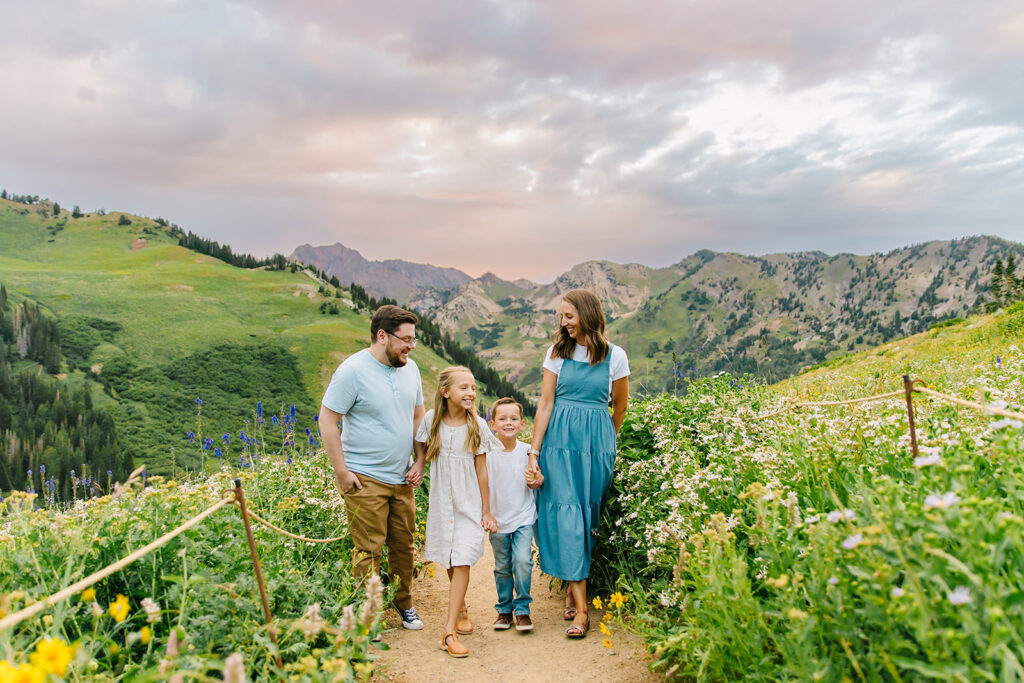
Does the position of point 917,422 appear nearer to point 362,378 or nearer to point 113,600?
point 362,378

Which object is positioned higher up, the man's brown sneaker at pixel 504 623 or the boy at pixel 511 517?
the boy at pixel 511 517

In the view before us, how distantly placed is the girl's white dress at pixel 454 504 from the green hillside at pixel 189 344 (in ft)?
294

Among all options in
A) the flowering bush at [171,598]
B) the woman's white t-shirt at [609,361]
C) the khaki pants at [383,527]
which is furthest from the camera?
the woman's white t-shirt at [609,361]

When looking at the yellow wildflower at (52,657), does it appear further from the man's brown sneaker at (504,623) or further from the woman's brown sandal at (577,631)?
the man's brown sneaker at (504,623)

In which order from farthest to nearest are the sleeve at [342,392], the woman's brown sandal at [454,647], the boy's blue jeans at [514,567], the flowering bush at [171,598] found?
the boy's blue jeans at [514,567]
the sleeve at [342,392]
the woman's brown sandal at [454,647]
the flowering bush at [171,598]

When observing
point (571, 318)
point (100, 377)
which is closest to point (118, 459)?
point (100, 377)

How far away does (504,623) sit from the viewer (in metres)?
6.12

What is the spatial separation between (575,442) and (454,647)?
88.4 inches

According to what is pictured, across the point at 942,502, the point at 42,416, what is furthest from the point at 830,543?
the point at 42,416

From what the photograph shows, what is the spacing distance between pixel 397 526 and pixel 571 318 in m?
2.83

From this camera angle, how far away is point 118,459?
84375 mm

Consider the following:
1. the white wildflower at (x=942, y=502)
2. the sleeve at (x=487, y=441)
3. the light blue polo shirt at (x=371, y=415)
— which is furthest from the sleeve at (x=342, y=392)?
the white wildflower at (x=942, y=502)

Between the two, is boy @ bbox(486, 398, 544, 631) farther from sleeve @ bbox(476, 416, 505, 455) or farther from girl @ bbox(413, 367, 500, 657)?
girl @ bbox(413, 367, 500, 657)

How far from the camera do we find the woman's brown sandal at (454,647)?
546cm
